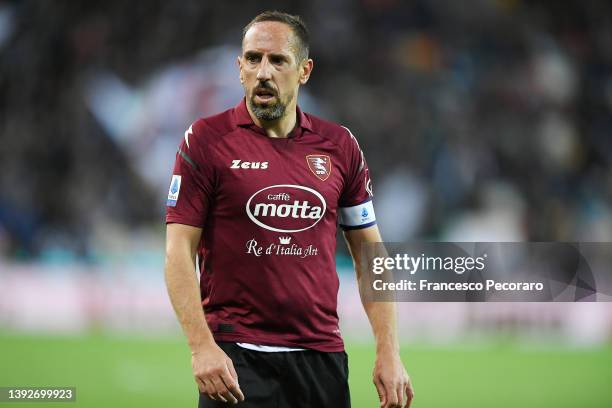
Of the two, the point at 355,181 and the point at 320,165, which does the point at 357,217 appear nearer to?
the point at 355,181

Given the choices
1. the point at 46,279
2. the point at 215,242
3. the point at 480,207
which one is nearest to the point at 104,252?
the point at 46,279

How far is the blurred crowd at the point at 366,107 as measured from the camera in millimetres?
11484

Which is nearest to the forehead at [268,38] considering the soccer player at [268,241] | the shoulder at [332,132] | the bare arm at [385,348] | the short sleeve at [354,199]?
the soccer player at [268,241]

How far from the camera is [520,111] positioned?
1276 centimetres

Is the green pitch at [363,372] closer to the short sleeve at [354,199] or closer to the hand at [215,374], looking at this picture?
the short sleeve at [354,199]

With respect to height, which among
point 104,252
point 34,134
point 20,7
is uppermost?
point 20,7

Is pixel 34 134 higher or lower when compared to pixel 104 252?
higher

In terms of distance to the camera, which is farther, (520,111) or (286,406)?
(520,111)

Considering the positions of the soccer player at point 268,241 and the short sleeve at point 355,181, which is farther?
the short sleeve at point 355,181

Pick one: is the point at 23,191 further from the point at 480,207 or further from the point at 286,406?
the point at 286,406

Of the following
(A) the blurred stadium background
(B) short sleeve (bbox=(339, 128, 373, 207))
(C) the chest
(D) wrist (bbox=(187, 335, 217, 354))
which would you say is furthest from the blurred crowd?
(D) wrist (bbox=(187, 335, 217, 354))

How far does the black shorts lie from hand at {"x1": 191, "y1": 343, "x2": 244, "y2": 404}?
0.19 meters

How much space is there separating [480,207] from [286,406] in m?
8.70

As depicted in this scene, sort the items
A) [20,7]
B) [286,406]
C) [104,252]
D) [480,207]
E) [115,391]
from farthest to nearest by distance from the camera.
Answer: [20,7] → [480,207] → [104,252] → [115,391] → [286,406]
